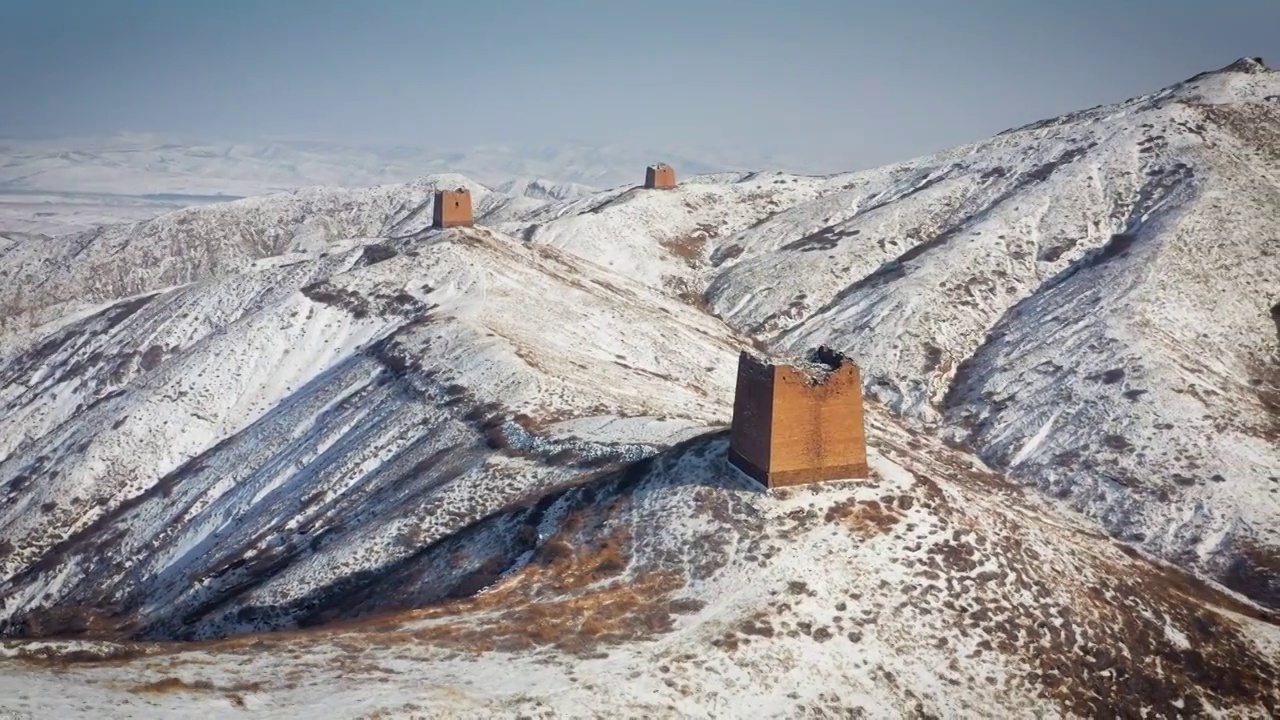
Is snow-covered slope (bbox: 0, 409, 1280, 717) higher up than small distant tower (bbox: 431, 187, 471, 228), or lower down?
lower down

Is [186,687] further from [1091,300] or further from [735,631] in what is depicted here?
[1091,300]

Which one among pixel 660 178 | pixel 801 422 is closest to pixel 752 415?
pixel 801 422

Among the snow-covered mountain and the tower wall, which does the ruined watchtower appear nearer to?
the tower wall

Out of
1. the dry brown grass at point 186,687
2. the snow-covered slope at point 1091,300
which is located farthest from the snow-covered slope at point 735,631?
the snow-covered slope at point 1091,300

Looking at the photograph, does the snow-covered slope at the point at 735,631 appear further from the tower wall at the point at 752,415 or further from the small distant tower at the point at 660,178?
the small distant tower at the point at 660,178

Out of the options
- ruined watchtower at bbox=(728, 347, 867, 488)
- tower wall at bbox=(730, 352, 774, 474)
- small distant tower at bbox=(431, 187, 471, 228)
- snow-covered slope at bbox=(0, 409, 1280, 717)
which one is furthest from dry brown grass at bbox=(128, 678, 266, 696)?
small distant tower at bbox=(431, 187, 471, 228)

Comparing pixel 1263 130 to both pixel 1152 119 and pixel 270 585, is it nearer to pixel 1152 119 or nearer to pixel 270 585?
pixel 1152 119
